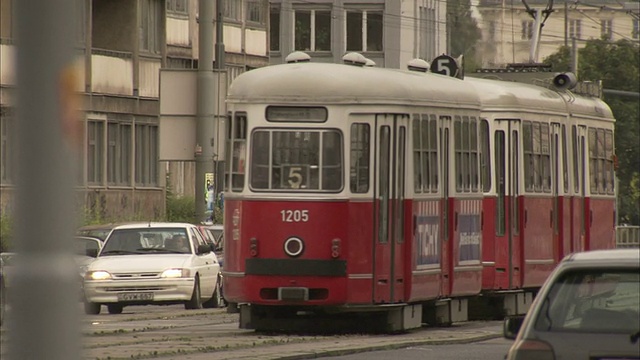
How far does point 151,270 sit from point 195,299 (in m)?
1.14

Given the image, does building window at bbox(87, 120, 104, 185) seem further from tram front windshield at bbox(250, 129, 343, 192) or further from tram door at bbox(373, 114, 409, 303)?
tram front windshield at bbox(250, 129, 343, 192)

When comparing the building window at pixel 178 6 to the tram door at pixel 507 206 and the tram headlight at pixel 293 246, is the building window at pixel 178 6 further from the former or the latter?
the tram headlight at pixel 293 246

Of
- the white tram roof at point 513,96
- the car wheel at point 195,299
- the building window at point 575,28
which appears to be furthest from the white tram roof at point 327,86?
the building window at point 575,28

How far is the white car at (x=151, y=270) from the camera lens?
2905 cm

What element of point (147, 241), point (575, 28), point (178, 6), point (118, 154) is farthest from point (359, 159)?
point (575, 28)

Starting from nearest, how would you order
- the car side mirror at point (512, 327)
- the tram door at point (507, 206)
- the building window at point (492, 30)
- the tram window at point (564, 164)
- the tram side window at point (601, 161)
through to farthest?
1. the car side mirror at point (512, 327)
2. the tram door at point (507, 206)
3. the tram window at point (564, 164)
4. the tram side window at point (601, 161)
5. the building window at point (492, 30)

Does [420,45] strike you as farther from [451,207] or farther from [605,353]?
[605,353]

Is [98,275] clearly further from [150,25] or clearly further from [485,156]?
[150,25]

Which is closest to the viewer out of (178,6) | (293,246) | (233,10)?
(293,246)

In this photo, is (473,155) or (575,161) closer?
(473,155)

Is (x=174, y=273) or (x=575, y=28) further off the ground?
(x=575, y=28)

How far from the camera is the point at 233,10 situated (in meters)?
63.0

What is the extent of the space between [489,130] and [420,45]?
66.2m

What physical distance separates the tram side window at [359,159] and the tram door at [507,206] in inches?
170
